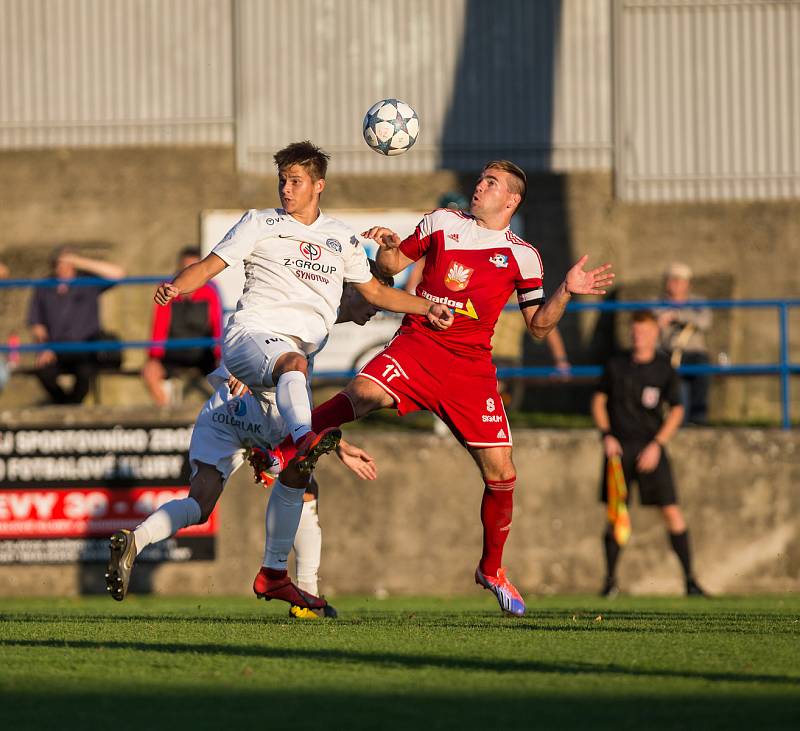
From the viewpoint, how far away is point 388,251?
26.2ft

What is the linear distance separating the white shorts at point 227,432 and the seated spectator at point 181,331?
5.36 m

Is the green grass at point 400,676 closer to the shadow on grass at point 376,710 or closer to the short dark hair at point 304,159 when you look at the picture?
the shadow on grass at point 376,710

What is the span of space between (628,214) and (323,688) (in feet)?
46.4

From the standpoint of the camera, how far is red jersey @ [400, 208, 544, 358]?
805 cm

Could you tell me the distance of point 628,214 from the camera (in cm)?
1817

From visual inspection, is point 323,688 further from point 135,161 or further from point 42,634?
point 135,161

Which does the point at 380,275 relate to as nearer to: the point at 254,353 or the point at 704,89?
the point at 254,353

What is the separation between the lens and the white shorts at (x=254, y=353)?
23.9 ft

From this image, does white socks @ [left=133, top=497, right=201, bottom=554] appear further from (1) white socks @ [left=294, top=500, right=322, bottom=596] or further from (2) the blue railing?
(2) the blue railing

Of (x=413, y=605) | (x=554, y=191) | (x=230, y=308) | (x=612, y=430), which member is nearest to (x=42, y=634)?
(x=413, y=605)

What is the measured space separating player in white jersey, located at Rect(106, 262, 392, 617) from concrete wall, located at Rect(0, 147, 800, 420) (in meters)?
9.73

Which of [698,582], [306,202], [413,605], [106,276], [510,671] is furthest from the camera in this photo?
[106,276]

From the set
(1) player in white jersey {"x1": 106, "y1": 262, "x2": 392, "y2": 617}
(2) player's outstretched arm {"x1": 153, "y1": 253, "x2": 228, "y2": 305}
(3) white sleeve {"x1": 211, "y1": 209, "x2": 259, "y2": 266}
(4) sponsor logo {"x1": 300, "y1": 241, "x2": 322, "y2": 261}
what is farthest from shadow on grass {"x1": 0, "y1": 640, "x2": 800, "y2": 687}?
(4) sponsor logo {"x1": 300, "y1": 241, "x2": 322, "y2": 261}

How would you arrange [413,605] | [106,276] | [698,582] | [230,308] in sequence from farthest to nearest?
[230,308] → [106,276] → [698,582] → [413,605]
